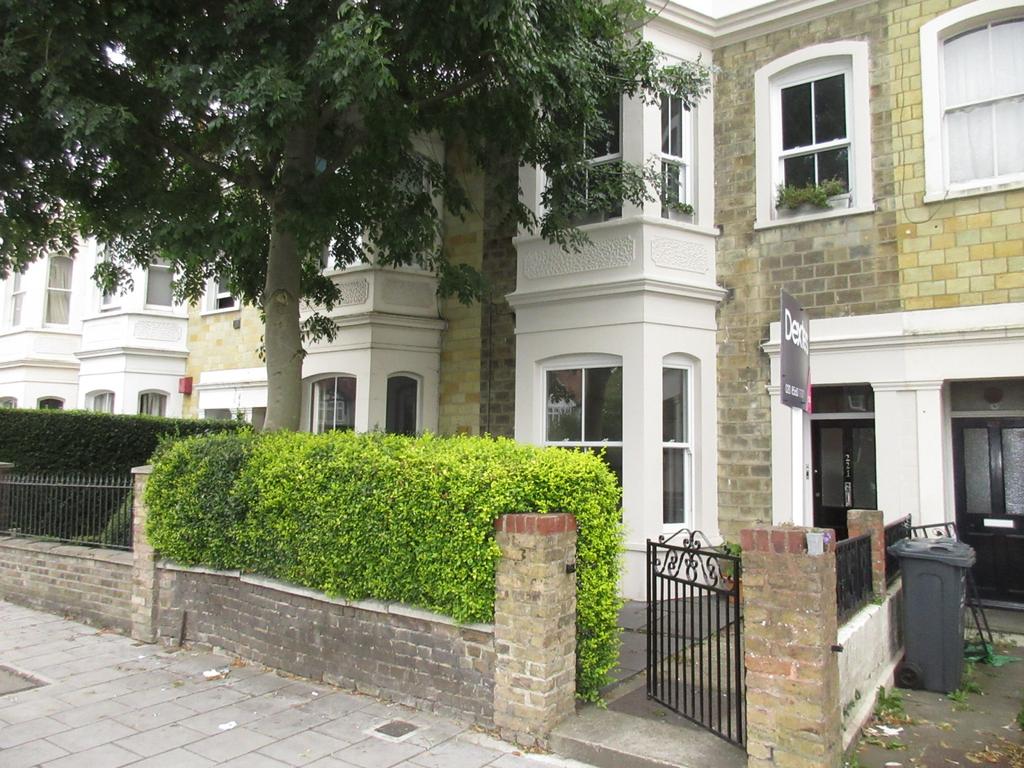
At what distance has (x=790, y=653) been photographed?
4.07 meters

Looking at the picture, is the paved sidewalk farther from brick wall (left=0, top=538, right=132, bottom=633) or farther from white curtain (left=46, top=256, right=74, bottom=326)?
white curtain (left=46, top=256, right=74, bottom=326)

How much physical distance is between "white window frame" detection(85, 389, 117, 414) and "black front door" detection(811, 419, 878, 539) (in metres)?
14.2

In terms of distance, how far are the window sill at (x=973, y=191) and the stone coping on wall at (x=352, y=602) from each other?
649 cm

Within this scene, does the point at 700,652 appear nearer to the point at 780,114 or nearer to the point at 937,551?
the point at 937,551

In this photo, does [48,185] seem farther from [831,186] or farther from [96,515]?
[831,186]

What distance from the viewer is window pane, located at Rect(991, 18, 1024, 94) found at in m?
7.99

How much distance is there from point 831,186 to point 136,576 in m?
8.47

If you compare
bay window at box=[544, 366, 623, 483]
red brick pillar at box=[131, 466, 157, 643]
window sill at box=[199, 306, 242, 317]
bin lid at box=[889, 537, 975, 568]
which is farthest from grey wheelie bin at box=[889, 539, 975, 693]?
window sill at box=[199, 306, 242, 317]

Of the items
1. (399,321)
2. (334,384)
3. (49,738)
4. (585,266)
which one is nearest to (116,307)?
(334,384)

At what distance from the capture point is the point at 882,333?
8.26m

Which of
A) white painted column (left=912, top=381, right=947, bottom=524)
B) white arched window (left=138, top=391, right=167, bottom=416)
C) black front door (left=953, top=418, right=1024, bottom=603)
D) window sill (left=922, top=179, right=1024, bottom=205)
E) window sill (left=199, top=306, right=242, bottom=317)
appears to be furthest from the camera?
white arched window (left=138, top=391, right=167, bottom=416)

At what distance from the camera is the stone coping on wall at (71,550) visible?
25.7 ft

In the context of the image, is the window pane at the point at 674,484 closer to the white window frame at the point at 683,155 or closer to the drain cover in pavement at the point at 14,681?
the white window frame at the point at 683,155

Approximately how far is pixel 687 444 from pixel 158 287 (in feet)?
41.3
